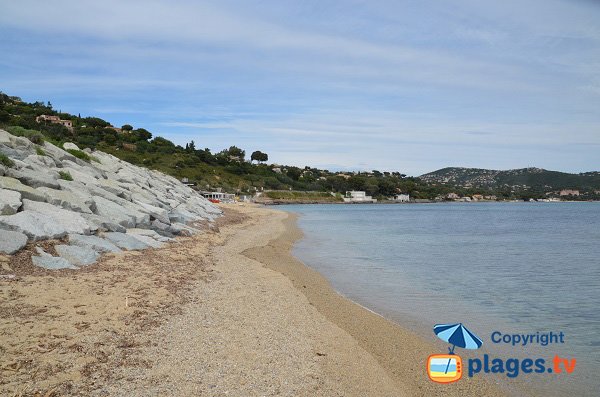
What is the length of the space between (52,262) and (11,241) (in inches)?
36.6

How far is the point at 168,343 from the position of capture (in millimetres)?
6855

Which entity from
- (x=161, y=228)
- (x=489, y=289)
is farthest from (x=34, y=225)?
(x=489, y=289)

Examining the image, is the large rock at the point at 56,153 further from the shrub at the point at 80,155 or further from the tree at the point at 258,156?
the tree at the point at 258,156

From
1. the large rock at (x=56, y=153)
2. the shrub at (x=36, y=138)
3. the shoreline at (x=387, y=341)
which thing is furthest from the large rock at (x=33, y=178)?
the shoreline at (x=387, y=341)

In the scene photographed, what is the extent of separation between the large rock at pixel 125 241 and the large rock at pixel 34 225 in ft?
5.87

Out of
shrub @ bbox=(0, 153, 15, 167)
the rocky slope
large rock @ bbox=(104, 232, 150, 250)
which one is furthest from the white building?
shrub @ bbox=(0, 153, 15, 167)

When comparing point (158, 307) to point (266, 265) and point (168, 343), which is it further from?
point (266, 265)

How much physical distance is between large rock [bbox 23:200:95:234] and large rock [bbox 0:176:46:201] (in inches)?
12.6

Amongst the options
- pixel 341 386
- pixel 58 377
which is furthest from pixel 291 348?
pixel 58 377

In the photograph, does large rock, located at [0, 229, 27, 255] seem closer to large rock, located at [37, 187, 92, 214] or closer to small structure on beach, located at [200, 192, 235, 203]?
large rock, located at [37, 187, 92, 214]

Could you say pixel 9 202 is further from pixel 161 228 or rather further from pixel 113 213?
pixel 161 228

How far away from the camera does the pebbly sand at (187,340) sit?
18.2 feet

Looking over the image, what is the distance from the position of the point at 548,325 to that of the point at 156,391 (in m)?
8.87

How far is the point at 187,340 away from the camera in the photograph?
7082mm
